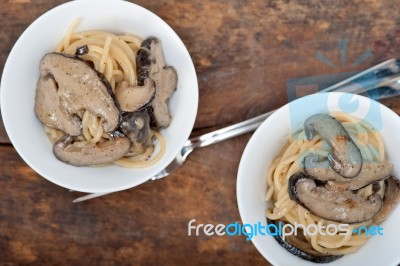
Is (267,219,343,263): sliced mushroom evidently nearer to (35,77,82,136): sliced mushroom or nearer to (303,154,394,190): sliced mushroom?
(303,154,394,190): sliced mushroom

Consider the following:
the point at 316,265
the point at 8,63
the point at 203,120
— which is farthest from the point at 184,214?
the point at 8,63

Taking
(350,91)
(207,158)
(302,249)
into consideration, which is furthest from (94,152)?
(350,91)

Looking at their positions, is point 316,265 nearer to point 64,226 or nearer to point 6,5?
point 64,226

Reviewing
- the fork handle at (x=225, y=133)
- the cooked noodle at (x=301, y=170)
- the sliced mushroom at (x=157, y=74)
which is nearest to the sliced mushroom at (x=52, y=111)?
the sliced mushroom at (x=157, y=74)

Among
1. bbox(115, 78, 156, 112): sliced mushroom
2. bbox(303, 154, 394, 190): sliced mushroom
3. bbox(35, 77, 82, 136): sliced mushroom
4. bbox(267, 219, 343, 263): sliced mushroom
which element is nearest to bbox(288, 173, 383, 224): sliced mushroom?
bbox(303, 154, 394, 190): sliced mushroom

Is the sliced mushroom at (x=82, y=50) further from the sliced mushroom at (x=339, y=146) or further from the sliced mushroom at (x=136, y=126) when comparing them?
the sliced mushroom at (x=339, y=146)
